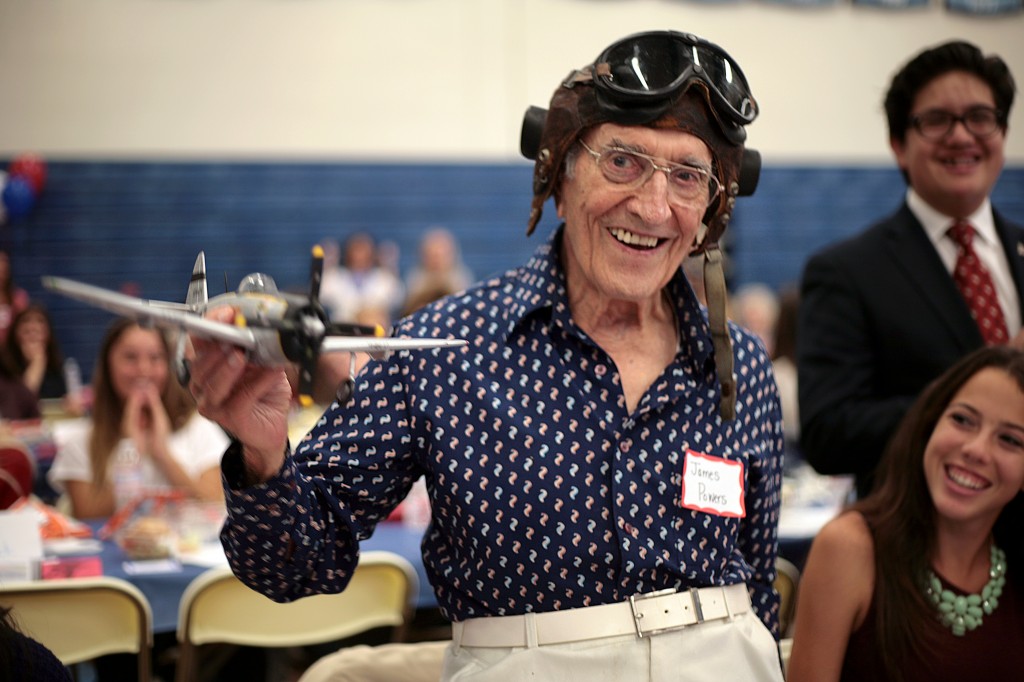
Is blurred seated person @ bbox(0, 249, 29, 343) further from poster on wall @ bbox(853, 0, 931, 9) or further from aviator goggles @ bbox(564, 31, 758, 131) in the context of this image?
poster on wall @ bbox(853, 0, 931, 9)

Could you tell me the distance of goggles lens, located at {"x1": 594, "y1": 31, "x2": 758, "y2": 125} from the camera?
1634mm

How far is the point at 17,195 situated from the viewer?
35.7 ft

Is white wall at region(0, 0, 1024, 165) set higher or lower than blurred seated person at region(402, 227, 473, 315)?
higher

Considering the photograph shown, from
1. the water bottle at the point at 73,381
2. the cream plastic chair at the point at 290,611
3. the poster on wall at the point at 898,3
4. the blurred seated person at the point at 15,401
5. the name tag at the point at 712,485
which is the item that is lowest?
the water bottle at the point at 73,381

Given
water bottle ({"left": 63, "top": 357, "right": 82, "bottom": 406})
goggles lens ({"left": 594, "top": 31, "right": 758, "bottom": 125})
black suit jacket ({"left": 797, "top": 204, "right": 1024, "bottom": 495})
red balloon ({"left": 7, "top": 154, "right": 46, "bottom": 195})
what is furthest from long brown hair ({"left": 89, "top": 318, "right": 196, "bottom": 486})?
red balloon ({"left": 7, "top": 154, "right": 46, "bottom": 195})

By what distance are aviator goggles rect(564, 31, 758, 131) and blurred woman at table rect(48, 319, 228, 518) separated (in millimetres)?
3210

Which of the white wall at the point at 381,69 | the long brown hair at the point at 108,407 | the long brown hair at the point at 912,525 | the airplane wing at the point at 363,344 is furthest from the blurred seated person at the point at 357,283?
the airplane wing at the point at 363,344

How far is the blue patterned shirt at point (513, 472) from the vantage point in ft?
5.26

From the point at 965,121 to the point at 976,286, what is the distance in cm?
41

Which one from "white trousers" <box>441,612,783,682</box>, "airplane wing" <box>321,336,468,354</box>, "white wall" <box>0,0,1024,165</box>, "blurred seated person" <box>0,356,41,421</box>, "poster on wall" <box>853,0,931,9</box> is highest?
"poster on wall" <box>853,0,931,9</box>

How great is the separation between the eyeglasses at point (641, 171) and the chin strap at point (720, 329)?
0.56ft

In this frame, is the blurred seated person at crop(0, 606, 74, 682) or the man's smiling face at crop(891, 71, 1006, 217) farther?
the man's smiling face at crop(891, 71, 1006, 217)

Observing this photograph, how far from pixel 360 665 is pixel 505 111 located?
10.8m

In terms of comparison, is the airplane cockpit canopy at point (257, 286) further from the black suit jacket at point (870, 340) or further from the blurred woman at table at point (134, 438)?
the blurred woman at table at point (134, 438)
